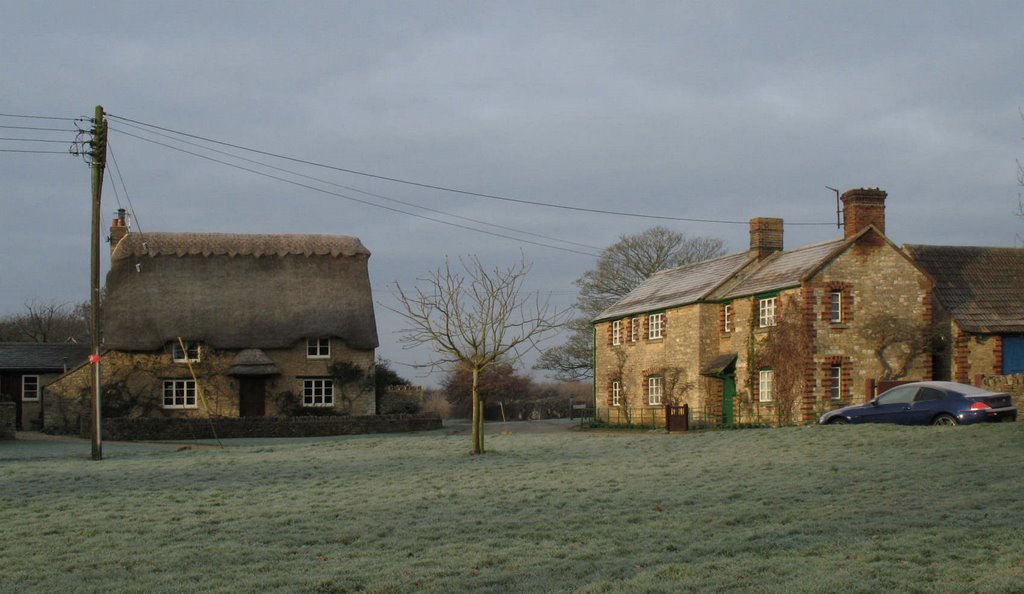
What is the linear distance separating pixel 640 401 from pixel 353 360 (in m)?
13.6

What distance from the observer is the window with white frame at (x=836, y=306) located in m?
35.1

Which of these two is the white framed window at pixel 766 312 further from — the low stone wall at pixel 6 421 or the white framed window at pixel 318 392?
the low stone wall at pixel 6 421

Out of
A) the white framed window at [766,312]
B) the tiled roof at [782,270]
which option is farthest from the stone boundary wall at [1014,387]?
the white framed window at [766,312]

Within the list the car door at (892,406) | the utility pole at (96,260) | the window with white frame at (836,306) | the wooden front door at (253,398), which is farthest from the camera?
the wooden front door at (253,398)

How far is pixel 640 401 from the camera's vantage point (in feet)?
143

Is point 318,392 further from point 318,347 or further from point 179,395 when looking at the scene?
point 179,395

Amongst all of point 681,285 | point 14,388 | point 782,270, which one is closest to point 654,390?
point 681,285

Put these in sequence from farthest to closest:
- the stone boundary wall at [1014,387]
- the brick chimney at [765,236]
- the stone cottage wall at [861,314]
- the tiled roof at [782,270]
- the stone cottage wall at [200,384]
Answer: the stone cottage wall at [200,384]
the brick chimney at [765,236]
the tiled roof at [782,270]
the stone cottage wall at [861,314]
the stone boundary wall at [1014,387]

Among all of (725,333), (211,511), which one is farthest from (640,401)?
(211,511)

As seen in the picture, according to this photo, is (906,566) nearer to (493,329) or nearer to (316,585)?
(316,585)

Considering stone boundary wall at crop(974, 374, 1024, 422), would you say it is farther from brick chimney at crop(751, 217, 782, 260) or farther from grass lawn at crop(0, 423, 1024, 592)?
brick chimney at crop(751, 217, 782, 260)

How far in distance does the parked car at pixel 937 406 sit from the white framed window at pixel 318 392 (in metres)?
27.0

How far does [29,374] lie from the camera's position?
1908 inches

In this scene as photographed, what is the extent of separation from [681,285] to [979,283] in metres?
11.6
